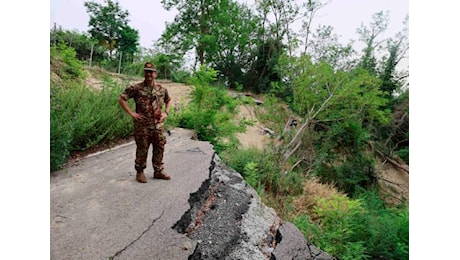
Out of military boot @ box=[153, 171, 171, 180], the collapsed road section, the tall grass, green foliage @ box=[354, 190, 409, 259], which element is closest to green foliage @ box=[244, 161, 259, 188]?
the collapsed road section

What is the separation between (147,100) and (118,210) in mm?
795

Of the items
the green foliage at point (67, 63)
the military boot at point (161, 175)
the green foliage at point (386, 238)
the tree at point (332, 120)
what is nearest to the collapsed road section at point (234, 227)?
the military boot at point (161, 175)

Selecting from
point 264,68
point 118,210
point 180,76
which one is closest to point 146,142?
point 118,210

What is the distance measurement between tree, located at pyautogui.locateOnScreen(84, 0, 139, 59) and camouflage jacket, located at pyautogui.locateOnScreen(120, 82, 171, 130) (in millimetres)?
1444

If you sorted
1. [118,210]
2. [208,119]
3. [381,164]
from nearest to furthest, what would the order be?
[118,210] → [208,119] → [381,164]

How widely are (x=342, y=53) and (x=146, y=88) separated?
27.0 ft

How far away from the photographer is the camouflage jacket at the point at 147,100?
2334 mm

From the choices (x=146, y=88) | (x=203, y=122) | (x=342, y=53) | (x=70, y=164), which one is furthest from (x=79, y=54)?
(x=342, y=53)

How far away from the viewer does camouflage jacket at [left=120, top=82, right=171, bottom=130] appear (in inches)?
91.9

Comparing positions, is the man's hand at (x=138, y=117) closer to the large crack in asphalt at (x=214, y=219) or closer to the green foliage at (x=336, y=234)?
the large crack in asphalt at (x=214, y=219)

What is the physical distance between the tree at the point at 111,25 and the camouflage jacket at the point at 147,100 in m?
1.44

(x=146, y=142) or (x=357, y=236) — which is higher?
(x=146, y=142)

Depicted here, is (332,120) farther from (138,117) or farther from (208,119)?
(138,117)

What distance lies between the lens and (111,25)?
13.9 ft
